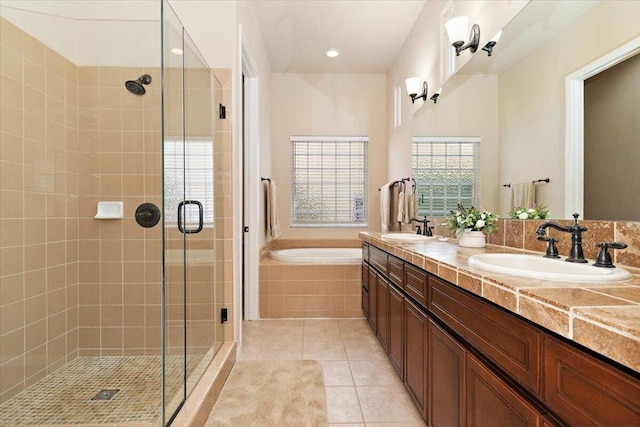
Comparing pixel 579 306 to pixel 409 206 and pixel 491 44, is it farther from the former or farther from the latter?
pixel 409 206

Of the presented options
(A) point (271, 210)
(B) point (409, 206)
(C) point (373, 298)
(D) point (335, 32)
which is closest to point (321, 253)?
(A) point (271, 210)

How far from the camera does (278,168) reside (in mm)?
4250

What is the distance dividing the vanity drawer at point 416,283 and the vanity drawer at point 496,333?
6.8 inches

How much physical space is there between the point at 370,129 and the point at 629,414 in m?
4.05

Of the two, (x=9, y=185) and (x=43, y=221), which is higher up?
(x=9, y=185)

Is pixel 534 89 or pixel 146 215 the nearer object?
pixel 534 89

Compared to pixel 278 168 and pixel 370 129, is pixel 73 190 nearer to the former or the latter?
pixel 278 168

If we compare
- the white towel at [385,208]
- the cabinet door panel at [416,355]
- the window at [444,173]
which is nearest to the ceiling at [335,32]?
the window at [444,173]

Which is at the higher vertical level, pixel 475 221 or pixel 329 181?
pixel 329 181

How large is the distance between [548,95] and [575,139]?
Answer: 259mm

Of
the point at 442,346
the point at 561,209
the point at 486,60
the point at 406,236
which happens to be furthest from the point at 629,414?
the point at 406,236

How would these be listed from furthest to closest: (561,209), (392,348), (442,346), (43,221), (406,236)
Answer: (406,236)
(392,348)
(43,221)
(561,209)
(442,346)

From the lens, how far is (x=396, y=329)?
6.12 feet

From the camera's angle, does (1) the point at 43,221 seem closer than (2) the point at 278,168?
Yes
